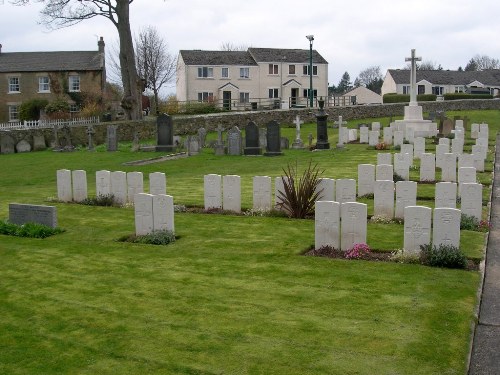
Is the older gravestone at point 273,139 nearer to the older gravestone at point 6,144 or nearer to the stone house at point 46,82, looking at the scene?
the older gravestone at point 6,144

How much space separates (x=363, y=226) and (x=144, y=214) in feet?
14.4

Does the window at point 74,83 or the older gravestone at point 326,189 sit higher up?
the window at point 74,83

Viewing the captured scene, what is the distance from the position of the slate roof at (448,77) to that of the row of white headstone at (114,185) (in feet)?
220

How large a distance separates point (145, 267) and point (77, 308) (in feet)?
6.85

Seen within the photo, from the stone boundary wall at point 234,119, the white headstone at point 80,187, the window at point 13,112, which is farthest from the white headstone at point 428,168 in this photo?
the window at point 13,112

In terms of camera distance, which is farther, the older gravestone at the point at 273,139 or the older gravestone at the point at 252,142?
the older gravestone at the point at 252,142

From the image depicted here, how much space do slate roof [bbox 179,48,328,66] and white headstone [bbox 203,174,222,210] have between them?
5146 cm

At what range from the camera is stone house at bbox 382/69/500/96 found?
258 ft

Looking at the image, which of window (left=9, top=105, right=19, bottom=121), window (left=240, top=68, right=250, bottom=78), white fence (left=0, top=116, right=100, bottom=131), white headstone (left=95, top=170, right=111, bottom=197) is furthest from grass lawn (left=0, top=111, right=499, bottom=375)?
window (left=240, top=68, right=250, bottom=78)

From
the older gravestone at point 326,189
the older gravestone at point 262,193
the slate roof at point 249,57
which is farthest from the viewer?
the slate roof at point 249,57

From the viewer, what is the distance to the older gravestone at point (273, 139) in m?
28.7

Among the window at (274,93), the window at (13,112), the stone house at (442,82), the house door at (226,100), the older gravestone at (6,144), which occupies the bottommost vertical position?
the older gravestone at (6,144)

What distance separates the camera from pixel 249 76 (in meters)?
66.6

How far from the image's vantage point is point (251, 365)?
Answer: 6.59 meters
